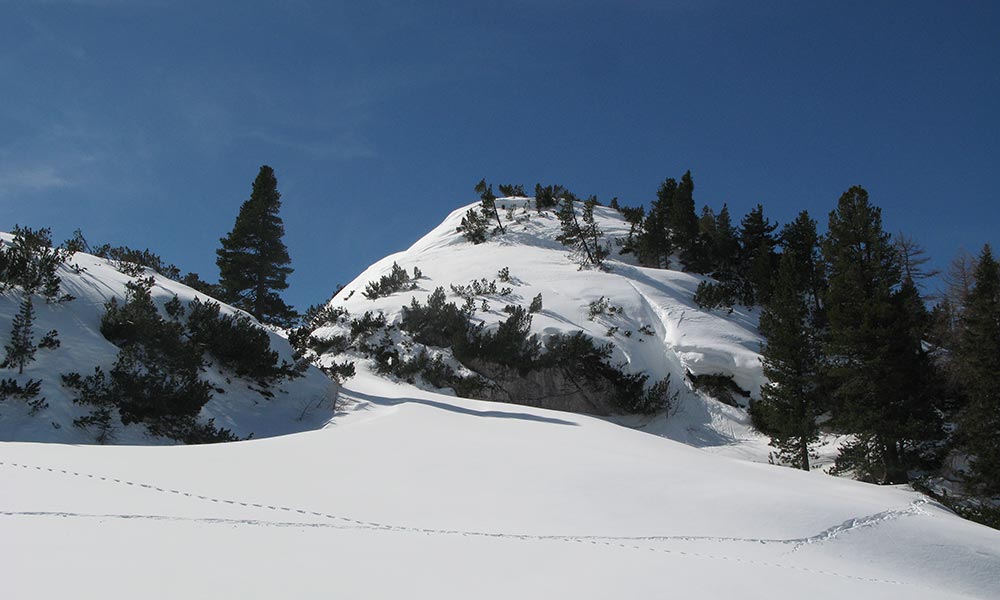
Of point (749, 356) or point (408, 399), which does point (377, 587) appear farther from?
point (749, 356)

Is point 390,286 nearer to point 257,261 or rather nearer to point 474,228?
point 257,261

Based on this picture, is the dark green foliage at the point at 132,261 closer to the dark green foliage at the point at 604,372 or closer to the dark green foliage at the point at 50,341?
the dark green foliage at the point at 50,341

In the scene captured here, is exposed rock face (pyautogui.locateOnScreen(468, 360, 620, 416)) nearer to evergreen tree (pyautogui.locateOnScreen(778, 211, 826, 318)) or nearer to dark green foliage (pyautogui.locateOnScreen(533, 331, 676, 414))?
dark green foliage (pyautogui.locateOnScreen(533, 331, 676, 414))

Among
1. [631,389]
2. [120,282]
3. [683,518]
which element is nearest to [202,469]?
[683,518]

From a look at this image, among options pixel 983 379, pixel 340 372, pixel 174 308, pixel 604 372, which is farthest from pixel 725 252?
pixel 174 308

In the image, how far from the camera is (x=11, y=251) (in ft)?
38.5

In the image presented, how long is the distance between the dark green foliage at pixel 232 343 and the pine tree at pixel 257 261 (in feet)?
56.5

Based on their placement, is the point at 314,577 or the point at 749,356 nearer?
the point at 314,577

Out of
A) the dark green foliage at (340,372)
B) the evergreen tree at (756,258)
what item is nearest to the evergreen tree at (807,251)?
the evergreen tree at (756,258)

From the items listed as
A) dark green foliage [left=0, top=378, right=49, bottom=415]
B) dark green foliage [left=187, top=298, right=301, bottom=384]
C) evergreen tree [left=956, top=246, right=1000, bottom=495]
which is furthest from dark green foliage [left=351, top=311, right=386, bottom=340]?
evergreen tree [left=956, top=246, right=1000, bottom=495]

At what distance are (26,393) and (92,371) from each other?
1.31m

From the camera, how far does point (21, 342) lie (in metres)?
10.5

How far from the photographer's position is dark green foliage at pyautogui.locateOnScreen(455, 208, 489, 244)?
44844 millimetres

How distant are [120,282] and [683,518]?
14428 mm
